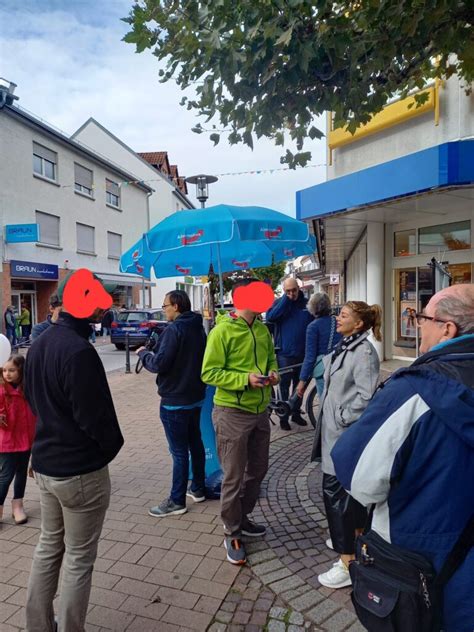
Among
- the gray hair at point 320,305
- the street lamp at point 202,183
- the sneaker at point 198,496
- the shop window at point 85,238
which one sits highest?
the shop window at point 85,238

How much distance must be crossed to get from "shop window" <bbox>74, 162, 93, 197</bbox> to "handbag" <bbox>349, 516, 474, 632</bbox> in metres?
25.8

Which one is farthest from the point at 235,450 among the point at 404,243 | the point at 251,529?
the point at 404,243

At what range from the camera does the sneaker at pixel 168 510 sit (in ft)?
12.3

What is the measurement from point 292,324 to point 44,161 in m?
20.3

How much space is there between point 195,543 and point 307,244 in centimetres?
356

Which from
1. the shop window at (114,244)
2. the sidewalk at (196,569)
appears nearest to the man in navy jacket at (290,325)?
the sidewalk at (196,569)

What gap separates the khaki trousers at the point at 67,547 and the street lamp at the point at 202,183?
6.85 metres

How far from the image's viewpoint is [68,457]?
2123 millimetres

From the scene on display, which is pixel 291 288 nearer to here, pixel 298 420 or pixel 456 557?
pixel 298 420

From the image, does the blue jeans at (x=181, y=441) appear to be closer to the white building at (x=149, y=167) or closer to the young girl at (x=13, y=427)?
the young girl at (x=13, y=427)

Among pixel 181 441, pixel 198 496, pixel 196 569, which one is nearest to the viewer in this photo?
pixel 196 569

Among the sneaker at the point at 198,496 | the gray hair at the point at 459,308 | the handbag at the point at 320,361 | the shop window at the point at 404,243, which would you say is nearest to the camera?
the gray hair at the point at 459,308

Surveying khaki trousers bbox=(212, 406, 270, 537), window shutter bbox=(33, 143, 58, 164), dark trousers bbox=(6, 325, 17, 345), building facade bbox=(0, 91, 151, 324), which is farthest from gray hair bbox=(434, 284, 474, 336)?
window shutter bbox=(33, 143, 58, 164)

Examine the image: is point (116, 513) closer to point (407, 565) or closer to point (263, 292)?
point (263, 292)
